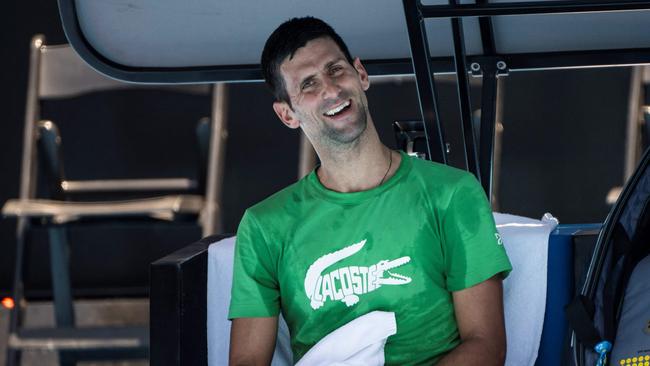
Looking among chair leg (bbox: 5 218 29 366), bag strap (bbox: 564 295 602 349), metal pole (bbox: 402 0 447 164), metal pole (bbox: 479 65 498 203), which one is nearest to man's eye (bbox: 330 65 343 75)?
metal pole (bbox: 402 0 447 164)

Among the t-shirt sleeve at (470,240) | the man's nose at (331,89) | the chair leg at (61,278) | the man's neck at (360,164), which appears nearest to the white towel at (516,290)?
the t-shirt sleeve at (470,240)

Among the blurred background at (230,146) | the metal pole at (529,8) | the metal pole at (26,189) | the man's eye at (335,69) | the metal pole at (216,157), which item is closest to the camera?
the metal pole at (529,8)

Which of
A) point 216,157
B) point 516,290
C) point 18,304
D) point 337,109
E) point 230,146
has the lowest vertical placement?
point 18,304

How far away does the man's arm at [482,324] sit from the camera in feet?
5.20

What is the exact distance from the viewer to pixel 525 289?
173 cm

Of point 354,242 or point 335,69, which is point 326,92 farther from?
point 354,242

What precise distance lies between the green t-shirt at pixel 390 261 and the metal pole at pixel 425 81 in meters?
0.06

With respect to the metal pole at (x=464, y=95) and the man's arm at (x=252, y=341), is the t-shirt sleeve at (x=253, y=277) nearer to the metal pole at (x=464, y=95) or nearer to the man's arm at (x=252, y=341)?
the man's arm at (x=252, y=341)

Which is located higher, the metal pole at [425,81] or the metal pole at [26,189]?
the metal pole at [425,81]

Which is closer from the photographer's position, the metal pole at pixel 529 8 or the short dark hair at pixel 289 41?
the metal pole at pixel 529 8

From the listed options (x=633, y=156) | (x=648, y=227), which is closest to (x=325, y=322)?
(x=648, y=227)

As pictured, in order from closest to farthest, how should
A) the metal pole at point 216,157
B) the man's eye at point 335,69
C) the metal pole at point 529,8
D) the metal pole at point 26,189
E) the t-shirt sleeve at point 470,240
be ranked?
the metal pole at point 529,8 < the t-shirt sleeve at point 470,240 < the man's eye at point 335,69 < the metal pole at point 26,189 < the metal pole at point 216,157

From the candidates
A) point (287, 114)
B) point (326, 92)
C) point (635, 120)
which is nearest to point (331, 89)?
point (326, 92)

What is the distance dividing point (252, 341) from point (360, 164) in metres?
0.31
